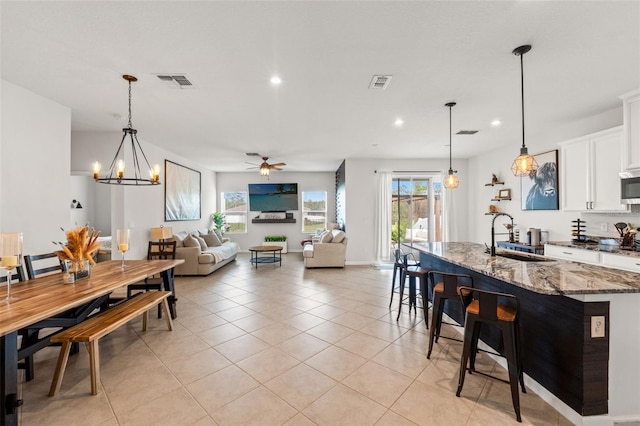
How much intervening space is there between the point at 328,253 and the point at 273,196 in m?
3.72

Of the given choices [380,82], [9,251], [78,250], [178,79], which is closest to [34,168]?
[78,250]

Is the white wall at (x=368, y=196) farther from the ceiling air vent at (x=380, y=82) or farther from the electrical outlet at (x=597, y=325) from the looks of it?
the electrical outlet at (x=597, y=325)

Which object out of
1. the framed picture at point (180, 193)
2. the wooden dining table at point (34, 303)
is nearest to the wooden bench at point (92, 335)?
the wooden dining table at point (34, 303)

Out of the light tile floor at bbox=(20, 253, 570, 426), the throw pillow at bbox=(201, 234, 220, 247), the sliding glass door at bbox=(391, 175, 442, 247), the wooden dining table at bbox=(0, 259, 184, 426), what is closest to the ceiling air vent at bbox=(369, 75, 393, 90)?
the light tile floor at bbox=(20, 253, 570, 426)

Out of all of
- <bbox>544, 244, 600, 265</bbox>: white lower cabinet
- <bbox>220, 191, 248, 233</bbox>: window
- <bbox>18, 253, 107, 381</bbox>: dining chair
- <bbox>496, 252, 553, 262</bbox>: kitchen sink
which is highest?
<bbox>220, 191, 248, 233</bbox>: window

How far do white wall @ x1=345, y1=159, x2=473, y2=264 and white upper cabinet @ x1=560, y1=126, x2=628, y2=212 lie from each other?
2906mm

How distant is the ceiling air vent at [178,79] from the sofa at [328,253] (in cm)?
449

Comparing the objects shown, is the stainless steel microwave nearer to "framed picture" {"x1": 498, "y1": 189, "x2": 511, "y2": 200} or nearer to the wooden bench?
"framed picture" {"x1": 498, "y1": 189, "x2": 511, "y2": 200}

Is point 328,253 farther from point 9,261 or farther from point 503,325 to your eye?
point 9,261

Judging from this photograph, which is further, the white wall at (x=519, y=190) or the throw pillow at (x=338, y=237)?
the throw pillow at (x=338, y=237)

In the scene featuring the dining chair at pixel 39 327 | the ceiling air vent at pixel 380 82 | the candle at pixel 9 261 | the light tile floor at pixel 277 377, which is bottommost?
the light tile floor at pixel 277 377

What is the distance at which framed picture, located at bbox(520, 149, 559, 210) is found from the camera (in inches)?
179

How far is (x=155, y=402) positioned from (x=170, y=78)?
115 inches

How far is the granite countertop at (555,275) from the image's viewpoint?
5.31 ft
